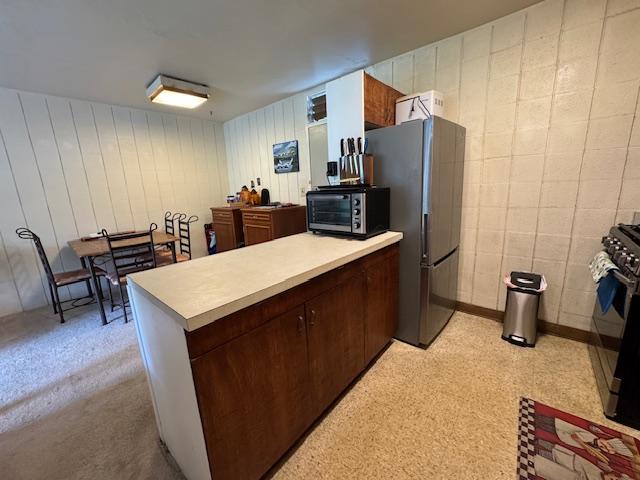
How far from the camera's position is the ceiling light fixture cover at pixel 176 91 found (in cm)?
278

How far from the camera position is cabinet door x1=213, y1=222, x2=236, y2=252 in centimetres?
412

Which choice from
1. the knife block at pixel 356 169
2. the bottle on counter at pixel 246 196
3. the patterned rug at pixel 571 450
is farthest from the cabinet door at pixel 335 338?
the bottle on counter at pixel 246 196

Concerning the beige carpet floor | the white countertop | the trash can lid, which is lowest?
the beige carpet floor

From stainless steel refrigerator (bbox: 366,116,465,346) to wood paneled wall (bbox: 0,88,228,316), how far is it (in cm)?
357

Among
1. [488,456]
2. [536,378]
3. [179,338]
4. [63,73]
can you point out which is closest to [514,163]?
[536,378]

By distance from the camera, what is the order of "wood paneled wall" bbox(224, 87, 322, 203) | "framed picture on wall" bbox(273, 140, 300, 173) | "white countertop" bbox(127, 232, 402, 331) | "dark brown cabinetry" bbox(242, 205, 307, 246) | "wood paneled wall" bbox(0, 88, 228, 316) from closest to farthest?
1. "white countertop" bbox(127, 232, 402, 331)
2. "wood paneled wall" bbox(0, 88, 228, 316)
3. "dark brown cabinetry" bbox(242, 205, 307, 246)
4. "wood paneled wall" bbox(224, 87, 322, 203)
5. "framed picture on wall" bbox(273, 140, 300, 173)

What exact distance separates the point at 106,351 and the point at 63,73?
8.93 ft

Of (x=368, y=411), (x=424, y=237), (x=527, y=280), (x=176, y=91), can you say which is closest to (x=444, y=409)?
(x=368, y=411)

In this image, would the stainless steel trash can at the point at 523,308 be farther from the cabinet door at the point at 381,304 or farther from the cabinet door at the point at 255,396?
the cabinet door at the point at 255,396

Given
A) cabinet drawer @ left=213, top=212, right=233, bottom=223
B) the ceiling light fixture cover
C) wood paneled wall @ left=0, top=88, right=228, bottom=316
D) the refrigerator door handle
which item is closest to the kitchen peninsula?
the refrigerator door handle

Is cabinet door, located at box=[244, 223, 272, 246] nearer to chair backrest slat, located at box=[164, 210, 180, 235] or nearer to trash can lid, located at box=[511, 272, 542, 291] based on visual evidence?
chair backrest slat, located at box=[164, 210, 180, 235]

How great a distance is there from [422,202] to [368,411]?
55.2 inches

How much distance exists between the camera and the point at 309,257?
1.45m

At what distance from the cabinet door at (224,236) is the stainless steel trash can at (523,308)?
351 cm
